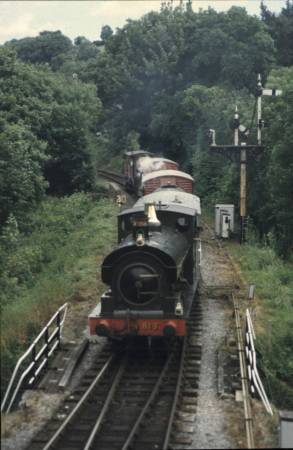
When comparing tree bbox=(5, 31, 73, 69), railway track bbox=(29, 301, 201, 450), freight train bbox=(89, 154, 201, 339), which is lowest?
railway track bbox=(29, 301, 201, 450)

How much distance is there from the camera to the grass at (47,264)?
14.0 m

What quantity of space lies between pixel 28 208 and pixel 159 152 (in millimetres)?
22683

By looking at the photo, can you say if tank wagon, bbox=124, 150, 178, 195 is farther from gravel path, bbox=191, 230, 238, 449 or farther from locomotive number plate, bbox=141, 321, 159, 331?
locomotive number plate, bbox=141, 321, 159, 331

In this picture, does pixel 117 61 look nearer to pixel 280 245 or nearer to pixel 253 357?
pixel 280 245

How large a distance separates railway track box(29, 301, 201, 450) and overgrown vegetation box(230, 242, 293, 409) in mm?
1744

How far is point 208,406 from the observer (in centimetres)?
1134

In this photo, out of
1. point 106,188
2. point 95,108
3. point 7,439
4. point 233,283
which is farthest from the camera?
point 95,108

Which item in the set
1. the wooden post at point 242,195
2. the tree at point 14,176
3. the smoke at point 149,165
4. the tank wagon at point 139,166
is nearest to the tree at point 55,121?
the tank wagon at point 139,166

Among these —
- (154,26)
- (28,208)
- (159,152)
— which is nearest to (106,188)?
(159,152)

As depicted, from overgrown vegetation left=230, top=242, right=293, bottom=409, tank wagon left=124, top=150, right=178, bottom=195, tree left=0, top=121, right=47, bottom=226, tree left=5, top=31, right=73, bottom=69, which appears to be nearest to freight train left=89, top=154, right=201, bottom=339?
overgrown vegetation left=230, top=242, right=293, bottom=409

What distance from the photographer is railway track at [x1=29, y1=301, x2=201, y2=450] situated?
397 inches

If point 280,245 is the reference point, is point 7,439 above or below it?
below

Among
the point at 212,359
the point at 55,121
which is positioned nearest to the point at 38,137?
the point at 55,121

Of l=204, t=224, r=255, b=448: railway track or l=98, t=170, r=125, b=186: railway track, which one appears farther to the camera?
l=98, t=170, r=125, b=186: railway track
